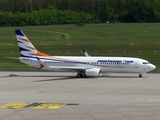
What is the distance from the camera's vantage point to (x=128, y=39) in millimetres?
111250

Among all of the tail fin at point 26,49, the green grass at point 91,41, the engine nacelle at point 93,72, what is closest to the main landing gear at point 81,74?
the engine nacelle at point 93,72

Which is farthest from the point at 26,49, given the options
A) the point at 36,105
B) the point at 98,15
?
the point at 98,15

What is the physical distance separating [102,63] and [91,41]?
48.6 meters

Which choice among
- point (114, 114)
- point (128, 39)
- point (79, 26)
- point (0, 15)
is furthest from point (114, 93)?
point (0, 15)

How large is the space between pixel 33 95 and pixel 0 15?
407 ft

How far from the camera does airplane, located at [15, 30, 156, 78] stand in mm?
58438

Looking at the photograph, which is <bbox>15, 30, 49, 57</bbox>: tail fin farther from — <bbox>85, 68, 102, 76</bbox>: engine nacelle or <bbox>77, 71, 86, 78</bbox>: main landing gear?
<bbox>85, 68, 102, 76</bbox>: engine nacelle

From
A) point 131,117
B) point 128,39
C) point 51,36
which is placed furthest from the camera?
point 51,36

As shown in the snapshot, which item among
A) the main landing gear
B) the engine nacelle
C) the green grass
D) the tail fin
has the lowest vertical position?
the green grass

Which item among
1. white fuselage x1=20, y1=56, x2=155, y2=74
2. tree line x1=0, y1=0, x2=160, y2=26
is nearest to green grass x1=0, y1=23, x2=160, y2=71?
white fuselage x1=20, y1=56, x2=155, y2=74

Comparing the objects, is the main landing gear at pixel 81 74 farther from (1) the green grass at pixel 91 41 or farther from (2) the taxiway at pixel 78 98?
(1) the green grass at pixel 91 41

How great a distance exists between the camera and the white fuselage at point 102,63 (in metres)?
58.4

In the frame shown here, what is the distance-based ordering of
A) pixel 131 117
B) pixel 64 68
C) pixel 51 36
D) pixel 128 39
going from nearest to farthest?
pixel 131 117 < pixel 64 68 < pixel 128 39 < pixel 51 36

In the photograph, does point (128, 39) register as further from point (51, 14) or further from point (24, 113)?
point (24, 113)
